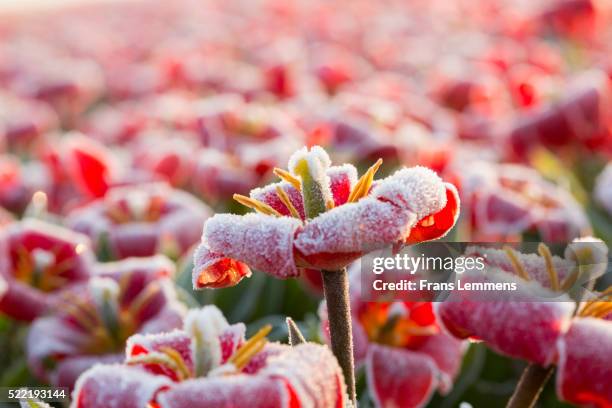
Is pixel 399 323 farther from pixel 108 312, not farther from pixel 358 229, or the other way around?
pixel 358 229

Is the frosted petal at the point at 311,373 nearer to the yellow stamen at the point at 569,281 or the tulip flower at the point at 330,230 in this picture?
the tulip flower at the point at 330,230

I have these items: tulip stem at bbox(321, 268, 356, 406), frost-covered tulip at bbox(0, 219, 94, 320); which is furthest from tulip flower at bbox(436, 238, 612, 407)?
frost-covered tulip at bbox(0, 219, 94, 320)

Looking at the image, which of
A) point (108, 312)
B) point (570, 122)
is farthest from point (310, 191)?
point (570, 122)

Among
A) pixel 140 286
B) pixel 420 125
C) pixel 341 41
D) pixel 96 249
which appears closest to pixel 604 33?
pixel 341 41

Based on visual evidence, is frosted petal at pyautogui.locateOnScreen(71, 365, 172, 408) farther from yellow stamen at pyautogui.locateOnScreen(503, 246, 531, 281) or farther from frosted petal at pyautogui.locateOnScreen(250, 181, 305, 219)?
yellow stamen at pyautogui.locateOnScreen(503, 246, 531, 281)

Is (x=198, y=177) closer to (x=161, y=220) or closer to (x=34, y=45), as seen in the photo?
(x=161, y=220)
